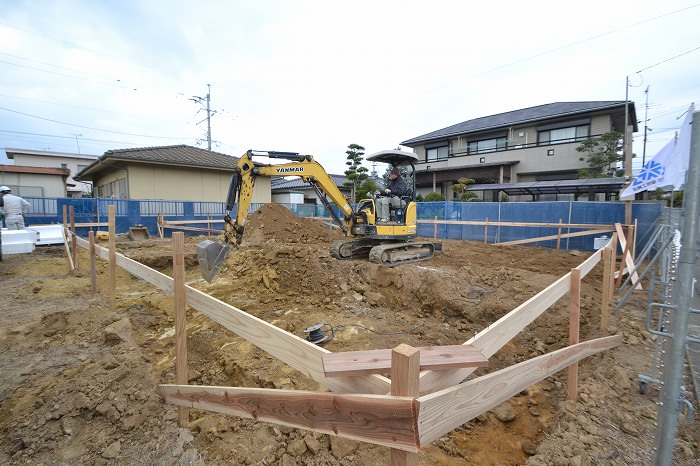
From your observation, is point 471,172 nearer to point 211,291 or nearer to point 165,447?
point 211,291

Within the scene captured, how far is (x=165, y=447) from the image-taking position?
108 inches

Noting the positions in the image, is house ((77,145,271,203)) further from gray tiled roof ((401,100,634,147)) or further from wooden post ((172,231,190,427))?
wooden post ((172,231,190,427))

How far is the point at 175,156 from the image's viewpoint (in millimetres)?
20438

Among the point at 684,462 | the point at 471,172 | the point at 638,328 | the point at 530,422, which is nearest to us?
the point at 684,462

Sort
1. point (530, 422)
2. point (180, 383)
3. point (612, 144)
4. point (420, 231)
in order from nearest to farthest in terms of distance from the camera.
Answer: point (180, 383) → point (530, 422) → point (420, 231) → point (612, 144)

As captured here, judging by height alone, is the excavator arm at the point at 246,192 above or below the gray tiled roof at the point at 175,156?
below

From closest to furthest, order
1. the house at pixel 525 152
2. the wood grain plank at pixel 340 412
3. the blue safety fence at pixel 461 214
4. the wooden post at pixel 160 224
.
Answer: the wood grain plank at pixel 340 412, the blue safety fence at pixel 461 214, the wooden post at pixel 160 224, the house at pixel 525 152

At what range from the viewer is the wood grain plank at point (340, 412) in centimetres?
121

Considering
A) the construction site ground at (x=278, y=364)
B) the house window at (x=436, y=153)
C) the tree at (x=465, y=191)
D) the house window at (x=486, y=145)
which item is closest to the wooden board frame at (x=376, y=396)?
the construction site ground at (x=278, y=364)

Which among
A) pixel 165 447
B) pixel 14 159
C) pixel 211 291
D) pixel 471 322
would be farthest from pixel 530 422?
pixel 14 159

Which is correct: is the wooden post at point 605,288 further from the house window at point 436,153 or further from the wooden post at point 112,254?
the house window at point 436,153

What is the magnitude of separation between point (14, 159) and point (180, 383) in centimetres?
4766

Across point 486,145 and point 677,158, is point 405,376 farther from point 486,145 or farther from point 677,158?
point 486,145

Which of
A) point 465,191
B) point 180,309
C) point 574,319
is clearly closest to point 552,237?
point 465,191
